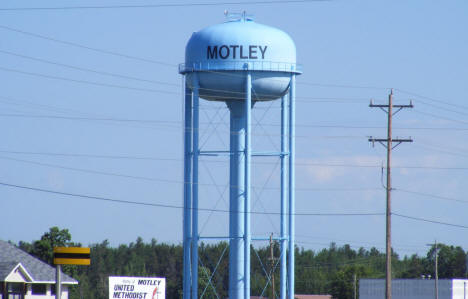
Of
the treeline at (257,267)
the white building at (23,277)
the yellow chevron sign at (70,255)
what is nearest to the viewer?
the yellow chevron sign at (70,255)

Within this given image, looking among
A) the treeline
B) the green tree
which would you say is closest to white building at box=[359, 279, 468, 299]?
the treeline

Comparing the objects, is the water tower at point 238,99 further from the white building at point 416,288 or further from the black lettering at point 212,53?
the white building at point 416,288

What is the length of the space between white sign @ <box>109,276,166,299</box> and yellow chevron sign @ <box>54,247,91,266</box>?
1985cm

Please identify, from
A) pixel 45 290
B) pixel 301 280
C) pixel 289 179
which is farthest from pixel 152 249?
pixel 289 179

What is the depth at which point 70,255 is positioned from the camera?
21969mm

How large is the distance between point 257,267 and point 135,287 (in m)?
77.2

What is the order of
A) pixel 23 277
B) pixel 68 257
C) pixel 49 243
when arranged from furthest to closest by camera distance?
pixel 49 243, pixel 23 277, pixel 68 257

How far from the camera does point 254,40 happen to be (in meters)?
47.0

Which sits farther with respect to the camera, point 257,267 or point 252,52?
point 257,267

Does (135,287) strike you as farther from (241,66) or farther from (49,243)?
(49,243)

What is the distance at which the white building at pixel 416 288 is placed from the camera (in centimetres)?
7569

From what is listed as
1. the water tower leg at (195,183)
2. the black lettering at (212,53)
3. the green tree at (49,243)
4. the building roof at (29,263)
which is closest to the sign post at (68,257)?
the water tower leg at (195,183)

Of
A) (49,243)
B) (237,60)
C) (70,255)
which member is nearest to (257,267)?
(49,243)

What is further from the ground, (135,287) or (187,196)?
(187,196)
